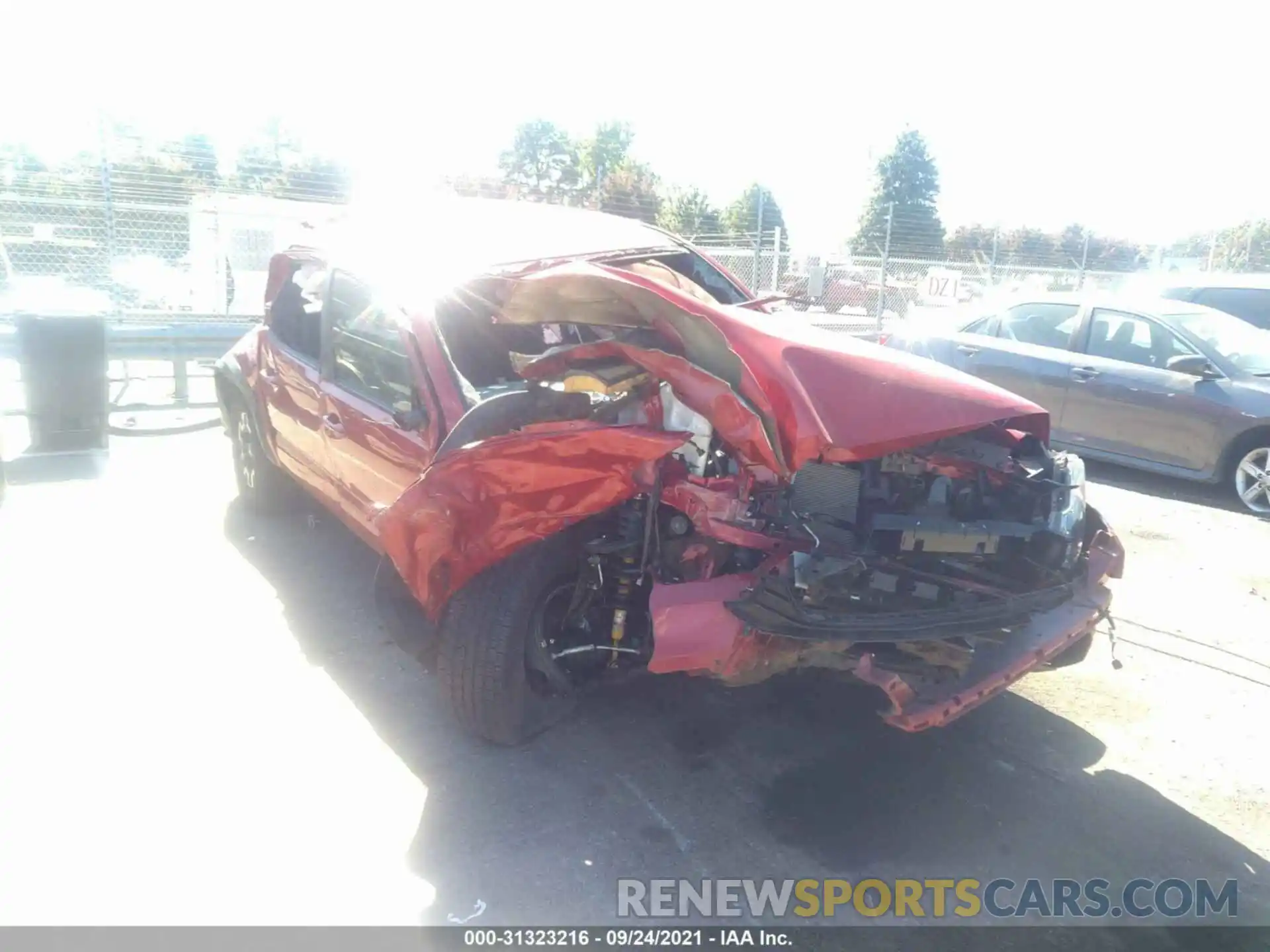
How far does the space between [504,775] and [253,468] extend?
136 inches

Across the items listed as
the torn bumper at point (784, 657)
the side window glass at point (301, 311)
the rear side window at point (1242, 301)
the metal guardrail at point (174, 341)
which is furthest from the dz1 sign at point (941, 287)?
the torn bumper at point (784, 657)

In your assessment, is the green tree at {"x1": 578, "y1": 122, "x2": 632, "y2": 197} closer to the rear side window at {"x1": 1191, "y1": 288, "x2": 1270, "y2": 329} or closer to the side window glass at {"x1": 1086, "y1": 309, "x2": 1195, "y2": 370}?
the rear side window at {"x1": 1191, "y1": 288, "x2": 1270, "y2": 329}

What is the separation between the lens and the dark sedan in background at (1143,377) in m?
6.96

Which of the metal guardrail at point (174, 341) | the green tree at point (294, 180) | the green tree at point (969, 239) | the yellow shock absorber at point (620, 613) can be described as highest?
A: the green tree at point (969, 239)

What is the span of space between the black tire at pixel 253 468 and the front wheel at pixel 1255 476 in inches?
268

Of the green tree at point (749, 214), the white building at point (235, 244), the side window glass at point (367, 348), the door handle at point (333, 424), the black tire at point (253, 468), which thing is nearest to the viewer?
the side window glass at point (367, 348)

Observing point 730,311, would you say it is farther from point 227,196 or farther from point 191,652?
point 227,196

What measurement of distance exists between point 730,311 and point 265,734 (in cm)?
236

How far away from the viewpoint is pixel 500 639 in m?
3.24

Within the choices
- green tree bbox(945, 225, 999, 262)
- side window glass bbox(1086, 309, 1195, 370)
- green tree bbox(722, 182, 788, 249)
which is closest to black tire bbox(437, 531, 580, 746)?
side window glass bbox(1086, 309, 1195, 370)

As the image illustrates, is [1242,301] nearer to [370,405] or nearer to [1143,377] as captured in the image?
[1143,377]

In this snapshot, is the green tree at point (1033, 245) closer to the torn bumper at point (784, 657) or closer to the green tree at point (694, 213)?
the green tree at point (694, 213)

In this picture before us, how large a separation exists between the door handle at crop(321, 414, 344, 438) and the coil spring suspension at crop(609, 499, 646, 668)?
1704mm

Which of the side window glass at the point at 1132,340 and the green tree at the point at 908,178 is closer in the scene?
the side window glass at the point at 1132,340
